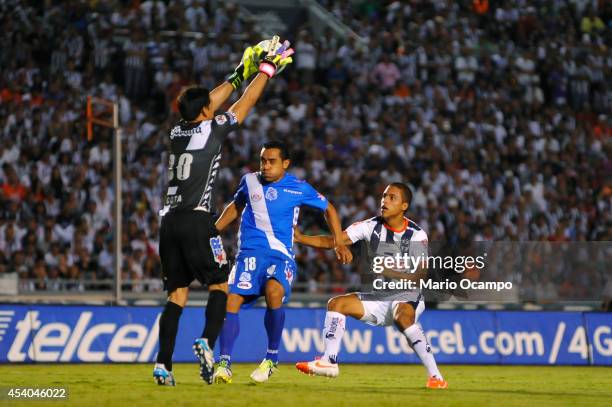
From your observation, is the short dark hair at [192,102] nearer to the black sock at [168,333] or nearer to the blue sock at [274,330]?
the black sock at [168,333]

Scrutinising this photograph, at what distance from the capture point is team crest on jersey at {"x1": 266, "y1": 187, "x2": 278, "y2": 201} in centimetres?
1211

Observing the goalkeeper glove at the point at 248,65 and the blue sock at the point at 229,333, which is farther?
the blue sock at the point at 229,333

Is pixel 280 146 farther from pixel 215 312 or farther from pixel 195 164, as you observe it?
pixel 215 312

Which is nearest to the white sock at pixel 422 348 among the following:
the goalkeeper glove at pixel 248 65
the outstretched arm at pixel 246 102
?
the outstretched arm at pixel 246 102

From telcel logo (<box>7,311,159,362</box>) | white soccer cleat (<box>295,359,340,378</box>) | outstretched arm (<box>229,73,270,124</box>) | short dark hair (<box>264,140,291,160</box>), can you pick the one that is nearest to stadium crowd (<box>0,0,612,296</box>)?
telcel logo (<box>7,311,159,362</box>)

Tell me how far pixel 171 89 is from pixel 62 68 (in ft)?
6.69

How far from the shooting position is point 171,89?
79.6 ft

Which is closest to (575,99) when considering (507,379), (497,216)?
(497,216)

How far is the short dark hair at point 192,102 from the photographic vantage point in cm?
1078

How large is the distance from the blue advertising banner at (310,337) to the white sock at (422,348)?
5.48 m

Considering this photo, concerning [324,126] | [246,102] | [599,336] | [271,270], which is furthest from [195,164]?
[324,126]

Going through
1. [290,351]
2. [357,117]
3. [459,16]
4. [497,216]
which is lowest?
[290,351]

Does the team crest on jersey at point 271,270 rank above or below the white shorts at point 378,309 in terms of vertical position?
above

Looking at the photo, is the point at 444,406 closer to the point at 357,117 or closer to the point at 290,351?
the point at 290,351
